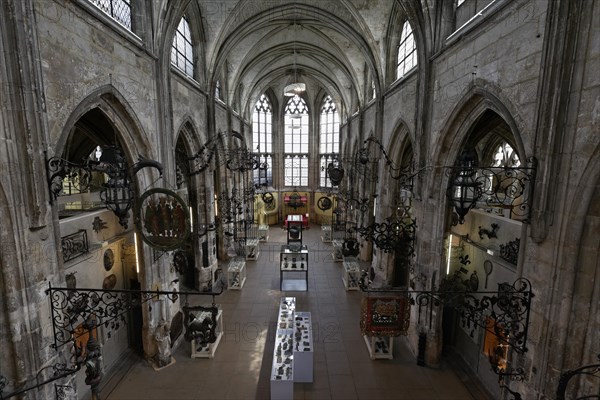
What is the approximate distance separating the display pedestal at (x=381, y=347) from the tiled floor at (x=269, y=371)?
0.49ft

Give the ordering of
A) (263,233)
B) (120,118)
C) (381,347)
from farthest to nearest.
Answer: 1. (263,233)
2. (381,347)
3. (120,118)

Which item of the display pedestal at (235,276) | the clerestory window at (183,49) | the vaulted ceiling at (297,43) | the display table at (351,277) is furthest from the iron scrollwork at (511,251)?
the clerestory window at (183,49)

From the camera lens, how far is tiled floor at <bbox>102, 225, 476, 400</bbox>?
6.84 metres

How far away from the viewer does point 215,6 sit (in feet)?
35.5

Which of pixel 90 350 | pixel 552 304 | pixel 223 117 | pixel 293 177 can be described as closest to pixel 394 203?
pixel 552 304

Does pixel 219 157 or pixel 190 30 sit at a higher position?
pixel 190 30

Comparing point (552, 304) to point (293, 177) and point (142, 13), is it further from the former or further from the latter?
point (293, 177)

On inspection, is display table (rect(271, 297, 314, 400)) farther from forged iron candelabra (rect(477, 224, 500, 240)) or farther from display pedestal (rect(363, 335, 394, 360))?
forged iron candelabra (rect(477, 224, 500, 240))

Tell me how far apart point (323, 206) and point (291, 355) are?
9.92 meters

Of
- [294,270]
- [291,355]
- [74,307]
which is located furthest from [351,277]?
[74,307]

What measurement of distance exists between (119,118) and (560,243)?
8179 millimetres

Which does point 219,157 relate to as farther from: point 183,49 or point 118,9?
point 118,9

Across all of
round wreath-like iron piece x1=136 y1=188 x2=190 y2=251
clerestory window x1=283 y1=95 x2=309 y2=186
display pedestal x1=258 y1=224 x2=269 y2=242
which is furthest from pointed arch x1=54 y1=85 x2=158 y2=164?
clerestory window x1=283 y1=95 x2=309 y2=186

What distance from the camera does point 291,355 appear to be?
273 inches
